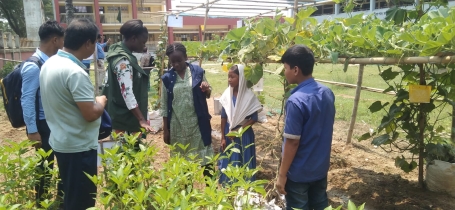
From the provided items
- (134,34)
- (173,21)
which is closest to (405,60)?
(134,34)

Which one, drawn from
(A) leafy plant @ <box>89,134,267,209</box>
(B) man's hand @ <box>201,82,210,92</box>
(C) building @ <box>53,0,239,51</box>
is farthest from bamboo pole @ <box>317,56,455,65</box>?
(C) building @ <box>53,0,239,51</box>

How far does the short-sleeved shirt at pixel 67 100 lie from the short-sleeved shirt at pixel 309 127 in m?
1.19

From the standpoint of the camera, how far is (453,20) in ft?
6.82

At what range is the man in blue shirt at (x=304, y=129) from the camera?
211 centimetres

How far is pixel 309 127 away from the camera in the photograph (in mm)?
2133

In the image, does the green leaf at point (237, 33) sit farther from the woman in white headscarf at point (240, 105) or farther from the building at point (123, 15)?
the building at point (123, 15)

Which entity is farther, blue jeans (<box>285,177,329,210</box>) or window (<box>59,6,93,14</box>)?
window (<box>59,6,93,14</box>)

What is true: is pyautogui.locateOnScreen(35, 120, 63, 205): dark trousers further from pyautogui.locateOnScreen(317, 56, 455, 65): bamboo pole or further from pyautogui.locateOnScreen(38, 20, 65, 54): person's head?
pyautogui.locateOnScreen(317, 56, 455, 65): bamboo pole

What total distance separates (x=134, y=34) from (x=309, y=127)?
1595mm

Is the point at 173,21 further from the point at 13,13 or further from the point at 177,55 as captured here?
the point at 13,13

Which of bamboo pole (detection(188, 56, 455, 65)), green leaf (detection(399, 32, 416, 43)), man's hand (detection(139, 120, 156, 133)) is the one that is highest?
green leaf (detection(399, 32, 416, 43))

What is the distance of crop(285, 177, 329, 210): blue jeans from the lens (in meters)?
2.29

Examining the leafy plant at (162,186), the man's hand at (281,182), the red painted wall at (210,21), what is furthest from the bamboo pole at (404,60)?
the red painted wall at (210,21)

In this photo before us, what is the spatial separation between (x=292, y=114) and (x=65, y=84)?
132 centimetres
